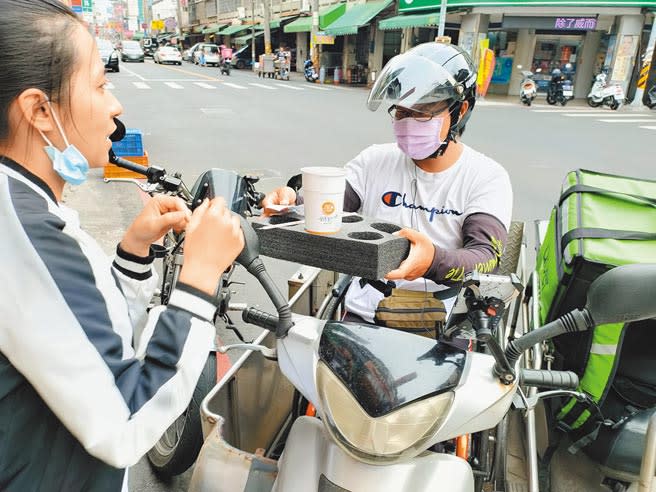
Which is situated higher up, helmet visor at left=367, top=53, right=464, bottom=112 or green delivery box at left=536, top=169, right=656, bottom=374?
helmet visor at left=367, top=53, right=464, bottom=112

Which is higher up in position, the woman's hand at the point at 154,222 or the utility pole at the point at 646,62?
the utility pole at the point at 646,62

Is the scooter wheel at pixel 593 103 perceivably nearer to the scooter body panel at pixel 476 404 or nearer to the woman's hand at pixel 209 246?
the scooter body panel at pixel 476 404

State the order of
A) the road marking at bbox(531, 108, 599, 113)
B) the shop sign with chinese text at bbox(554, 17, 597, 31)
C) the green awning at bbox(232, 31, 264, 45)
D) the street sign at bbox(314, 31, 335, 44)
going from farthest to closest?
the green awning at bbox(232, 31, 264, 45), the street sign at bbox(314, 31, 335, 44), the shop sign with chinese text at bbox(554, 17, 597, 31), the road marking at bbox(531, 108, 599, 113)

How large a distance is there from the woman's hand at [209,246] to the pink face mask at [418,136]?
1062mm

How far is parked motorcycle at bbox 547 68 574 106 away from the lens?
54.7 feet

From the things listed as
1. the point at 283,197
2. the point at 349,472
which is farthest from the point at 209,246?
the point at 283,197

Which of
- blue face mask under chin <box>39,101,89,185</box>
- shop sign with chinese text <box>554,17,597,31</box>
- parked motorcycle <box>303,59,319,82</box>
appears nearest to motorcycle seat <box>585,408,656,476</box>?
blue face mask under chin <box>39,101,89,185</box>

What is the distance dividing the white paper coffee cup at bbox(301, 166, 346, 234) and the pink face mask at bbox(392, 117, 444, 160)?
65 cm

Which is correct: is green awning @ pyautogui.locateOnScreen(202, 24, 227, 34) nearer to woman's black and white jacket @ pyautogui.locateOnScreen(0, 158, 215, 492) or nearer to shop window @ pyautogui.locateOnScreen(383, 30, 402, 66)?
shop window @ pyautogui.locateOnScreen(383, 30, 402, 66)

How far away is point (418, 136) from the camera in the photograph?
1856mm

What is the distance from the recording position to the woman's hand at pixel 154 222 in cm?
118

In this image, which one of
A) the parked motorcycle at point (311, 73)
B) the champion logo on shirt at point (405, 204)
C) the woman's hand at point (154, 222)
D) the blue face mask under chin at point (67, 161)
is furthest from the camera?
the parked motorcycle at point (311, 73)

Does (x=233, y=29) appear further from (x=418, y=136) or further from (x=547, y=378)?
(x=547, y=378)

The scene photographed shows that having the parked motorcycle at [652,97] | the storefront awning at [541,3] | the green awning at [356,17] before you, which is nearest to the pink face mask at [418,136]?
the parked motorcycle at [652,97]
